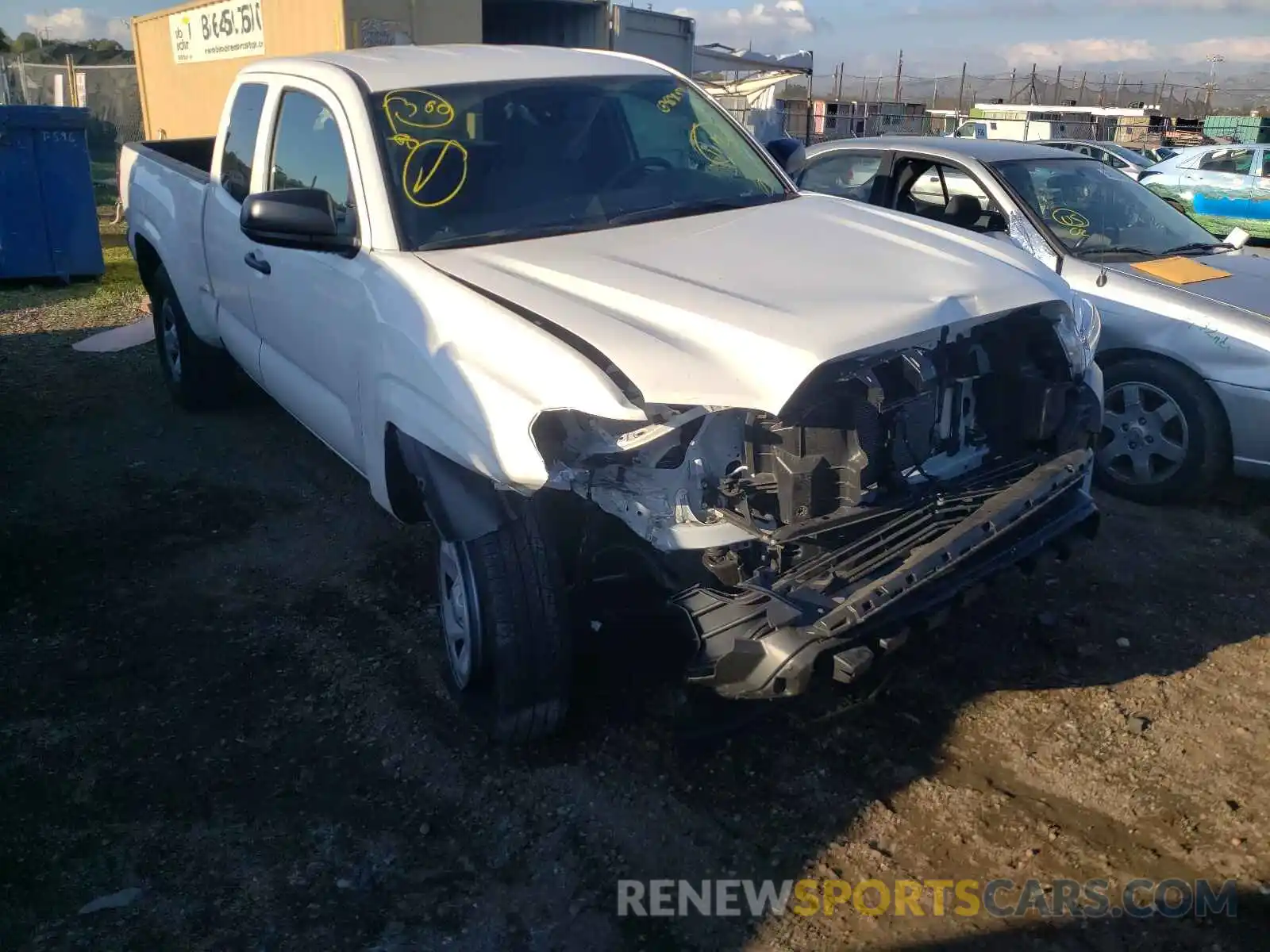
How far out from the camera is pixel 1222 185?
1376 centimetres

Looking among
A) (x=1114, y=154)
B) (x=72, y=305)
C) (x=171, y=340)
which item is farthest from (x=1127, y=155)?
(x=171, y=340)

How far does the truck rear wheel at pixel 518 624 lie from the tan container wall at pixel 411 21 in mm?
9737

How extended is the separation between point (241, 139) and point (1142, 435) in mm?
4334

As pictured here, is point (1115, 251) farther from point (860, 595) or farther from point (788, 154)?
point (860, 595)

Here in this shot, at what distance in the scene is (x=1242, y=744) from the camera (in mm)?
3324

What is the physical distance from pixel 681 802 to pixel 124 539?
10.1 ft

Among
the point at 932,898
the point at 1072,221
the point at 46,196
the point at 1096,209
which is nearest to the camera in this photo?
the point at 932,898

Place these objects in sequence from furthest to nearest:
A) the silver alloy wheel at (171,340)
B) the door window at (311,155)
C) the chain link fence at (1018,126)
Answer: the chain link fence at (1018,126) → the silver alloy wheel at (171,340) → the door window at (311,155)

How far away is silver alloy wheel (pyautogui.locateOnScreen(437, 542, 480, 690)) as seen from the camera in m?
3.04

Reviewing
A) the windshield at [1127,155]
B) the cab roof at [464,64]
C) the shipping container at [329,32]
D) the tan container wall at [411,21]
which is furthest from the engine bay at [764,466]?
the windshield at [1127,155]

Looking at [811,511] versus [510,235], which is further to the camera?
[510,235]

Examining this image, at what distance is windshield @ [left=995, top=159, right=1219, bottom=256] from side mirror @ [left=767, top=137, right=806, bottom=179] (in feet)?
4.35

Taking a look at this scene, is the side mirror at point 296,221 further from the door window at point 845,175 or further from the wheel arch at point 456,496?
the door window at point 845,175

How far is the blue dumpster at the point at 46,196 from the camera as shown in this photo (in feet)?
33.5
